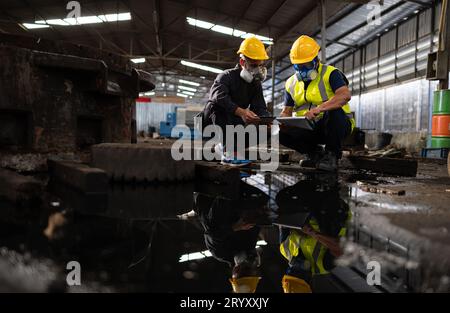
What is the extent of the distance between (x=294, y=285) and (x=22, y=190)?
5.42 ft

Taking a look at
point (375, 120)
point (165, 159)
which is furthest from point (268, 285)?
point (375, 120)

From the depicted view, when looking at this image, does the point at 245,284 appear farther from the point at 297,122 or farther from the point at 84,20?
the point at 84,20

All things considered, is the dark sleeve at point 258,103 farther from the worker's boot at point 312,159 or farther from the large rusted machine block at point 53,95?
the large rusted machine block at point 53,95

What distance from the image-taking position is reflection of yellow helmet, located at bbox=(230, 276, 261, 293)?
2.95 ft

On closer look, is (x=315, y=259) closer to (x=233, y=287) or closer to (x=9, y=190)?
(x=233, y=287)

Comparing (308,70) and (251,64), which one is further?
(251,64)

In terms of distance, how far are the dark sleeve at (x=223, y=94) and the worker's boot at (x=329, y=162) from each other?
1237 mm

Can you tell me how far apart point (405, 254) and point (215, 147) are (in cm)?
278

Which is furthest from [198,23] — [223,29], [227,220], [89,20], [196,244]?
[196,244]

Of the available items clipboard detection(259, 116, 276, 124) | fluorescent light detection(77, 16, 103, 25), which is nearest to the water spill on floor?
clipboard detection(259, 116, 276, 124)

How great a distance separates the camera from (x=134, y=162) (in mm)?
2709

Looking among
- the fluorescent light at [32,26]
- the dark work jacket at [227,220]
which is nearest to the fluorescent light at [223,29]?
the fluorescent light at [32,26]

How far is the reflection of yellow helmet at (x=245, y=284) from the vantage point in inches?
35.4

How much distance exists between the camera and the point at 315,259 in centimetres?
112
